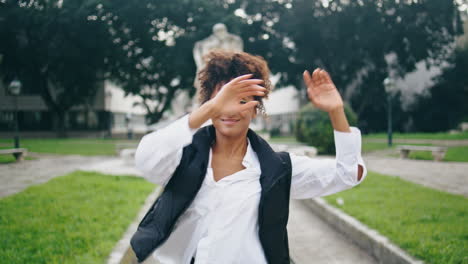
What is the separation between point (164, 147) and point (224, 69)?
650 mm

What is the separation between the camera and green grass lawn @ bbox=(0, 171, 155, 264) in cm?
357

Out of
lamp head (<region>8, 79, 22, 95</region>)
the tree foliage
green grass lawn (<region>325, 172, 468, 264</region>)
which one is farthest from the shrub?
the tree foliage

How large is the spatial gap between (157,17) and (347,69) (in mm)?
13514

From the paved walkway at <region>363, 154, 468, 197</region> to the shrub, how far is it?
5.33 ft

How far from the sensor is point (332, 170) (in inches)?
70.5

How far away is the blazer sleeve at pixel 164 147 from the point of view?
4.90 feet

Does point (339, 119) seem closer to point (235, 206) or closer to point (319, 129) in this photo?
point (235, 206)

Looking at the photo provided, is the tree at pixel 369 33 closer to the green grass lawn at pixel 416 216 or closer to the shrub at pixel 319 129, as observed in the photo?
the shrub at pixel 319 129

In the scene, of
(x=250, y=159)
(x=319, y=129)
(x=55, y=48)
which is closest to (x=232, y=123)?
(x=250, y=159)

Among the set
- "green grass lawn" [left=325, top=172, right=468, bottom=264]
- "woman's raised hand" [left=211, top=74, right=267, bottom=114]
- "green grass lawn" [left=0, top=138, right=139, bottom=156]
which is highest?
"woman's raised hand" [left=211, top=74, right=267, bottom=114]

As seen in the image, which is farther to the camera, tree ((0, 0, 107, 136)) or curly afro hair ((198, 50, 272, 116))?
tree ((0, 0, 107, 136))

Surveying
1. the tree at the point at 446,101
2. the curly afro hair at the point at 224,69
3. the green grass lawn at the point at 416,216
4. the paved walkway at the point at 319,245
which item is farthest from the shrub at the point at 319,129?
the tree at the point at 446,101

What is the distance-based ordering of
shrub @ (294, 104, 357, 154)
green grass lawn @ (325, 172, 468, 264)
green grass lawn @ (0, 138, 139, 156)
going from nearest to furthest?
green grass lawn @ (325, 172, 468, 264) < shrub @ (294, 104, 357, 154) < green grass lawn @ (0, 138, 139, 156)

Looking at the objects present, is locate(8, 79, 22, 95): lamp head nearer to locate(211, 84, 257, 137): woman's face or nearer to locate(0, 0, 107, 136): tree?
locate(0, 0, 107, 136): tree
